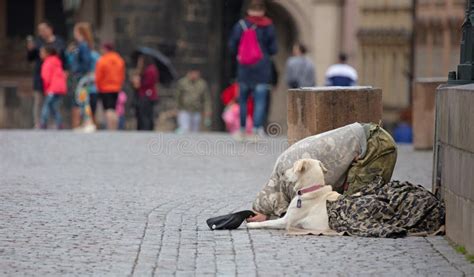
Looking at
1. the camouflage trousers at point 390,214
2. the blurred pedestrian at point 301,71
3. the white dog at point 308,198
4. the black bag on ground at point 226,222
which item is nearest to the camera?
the camouflage trousers at point 390,214

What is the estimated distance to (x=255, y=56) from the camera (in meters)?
20.6

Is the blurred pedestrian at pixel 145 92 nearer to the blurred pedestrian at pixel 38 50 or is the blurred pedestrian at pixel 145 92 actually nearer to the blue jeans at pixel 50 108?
the blurred pedestrian at pixel 38 50

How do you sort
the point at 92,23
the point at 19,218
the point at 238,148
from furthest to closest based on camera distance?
the point at 92,23
the point at 238,148
the point at 19,218

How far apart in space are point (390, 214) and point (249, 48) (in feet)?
33.1

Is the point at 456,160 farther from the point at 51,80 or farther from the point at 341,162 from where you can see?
the point at 51,80

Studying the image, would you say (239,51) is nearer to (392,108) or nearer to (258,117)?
(258,117)

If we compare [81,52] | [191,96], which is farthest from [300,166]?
[191,96]

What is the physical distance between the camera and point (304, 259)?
952 centimetres

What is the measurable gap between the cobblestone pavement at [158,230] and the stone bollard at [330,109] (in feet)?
2.49

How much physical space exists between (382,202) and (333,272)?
1.72 meters

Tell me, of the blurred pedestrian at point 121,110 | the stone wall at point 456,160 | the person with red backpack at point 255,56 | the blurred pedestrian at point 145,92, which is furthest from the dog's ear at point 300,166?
the blurred pedestrian at point 121,110

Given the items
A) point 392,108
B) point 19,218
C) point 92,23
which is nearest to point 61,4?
point 92,23

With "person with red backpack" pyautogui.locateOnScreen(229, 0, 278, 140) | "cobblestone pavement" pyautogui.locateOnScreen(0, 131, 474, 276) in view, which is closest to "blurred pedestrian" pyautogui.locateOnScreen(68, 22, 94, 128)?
"person with red backpack" pyautogui.locateOnScreen(229, 0, 278, 140)

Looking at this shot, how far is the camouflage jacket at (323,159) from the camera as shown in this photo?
11.2m
